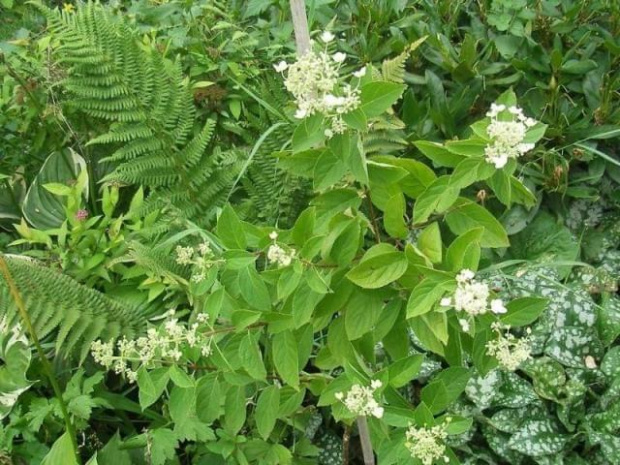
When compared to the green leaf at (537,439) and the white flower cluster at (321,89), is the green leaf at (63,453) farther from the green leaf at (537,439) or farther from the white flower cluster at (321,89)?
the green leaf at (537,439)

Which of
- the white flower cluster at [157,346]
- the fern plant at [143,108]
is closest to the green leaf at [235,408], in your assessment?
the white flower cluster at [157,346]

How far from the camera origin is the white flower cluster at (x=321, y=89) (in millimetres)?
838

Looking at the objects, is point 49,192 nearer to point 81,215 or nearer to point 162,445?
point 81,215

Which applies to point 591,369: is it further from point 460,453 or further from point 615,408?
point 460,453

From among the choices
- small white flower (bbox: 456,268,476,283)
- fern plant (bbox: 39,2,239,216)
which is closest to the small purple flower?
fern plant (bbox: 39,2,239,216)

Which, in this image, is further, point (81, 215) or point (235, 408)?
point (81, 215)

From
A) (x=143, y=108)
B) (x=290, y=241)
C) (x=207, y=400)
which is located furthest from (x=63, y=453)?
(x=143, y=108)

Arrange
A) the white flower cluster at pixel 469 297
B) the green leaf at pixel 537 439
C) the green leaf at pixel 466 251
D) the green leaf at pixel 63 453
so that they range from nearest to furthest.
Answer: the white flower cluster at pixel 469 297 → the green leaf at pixel 466 251 → the green leaf at pixel 63 453 → the green leaf at pixel 537 439

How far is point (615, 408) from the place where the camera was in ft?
5.25

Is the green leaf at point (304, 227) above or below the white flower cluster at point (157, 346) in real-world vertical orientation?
above

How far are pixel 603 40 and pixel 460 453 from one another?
4.24 feet

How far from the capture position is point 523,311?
1.04 metres

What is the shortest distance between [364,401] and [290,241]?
0.93 ft

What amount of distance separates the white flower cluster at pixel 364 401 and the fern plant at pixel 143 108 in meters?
1.11
